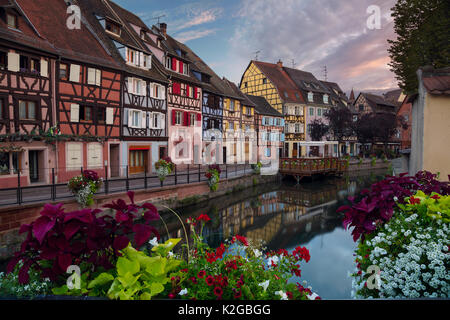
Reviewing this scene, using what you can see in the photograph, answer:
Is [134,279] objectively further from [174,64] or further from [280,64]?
[280,64]

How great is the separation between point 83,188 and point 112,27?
15.2 meters

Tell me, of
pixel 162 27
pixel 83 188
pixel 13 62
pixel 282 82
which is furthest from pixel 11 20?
pixel 282 82

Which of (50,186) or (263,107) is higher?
(263,107)

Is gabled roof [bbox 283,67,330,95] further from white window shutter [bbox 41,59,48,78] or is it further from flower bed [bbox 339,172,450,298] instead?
flower bed [bbox 339,172,450,298]

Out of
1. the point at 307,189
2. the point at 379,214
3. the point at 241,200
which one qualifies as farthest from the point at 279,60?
the point at 379,214

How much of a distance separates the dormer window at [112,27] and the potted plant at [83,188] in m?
14.2

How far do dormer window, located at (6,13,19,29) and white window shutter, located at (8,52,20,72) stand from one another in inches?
64.0

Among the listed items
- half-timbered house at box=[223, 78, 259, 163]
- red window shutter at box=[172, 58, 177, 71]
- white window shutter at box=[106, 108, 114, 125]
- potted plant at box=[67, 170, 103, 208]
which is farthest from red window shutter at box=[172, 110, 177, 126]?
potted plant at box=[67, 170, 103, 208]

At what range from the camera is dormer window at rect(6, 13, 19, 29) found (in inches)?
540

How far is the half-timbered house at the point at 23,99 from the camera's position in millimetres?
13195

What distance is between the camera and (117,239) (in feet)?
6.13

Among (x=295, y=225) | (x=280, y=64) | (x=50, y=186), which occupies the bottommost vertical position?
(x=295, y=225)

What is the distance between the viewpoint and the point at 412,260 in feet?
6.88

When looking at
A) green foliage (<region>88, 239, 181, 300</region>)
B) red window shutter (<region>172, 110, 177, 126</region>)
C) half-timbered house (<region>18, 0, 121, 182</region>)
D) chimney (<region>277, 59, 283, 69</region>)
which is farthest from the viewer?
chimney (<region>277, 59, 283, 69</region>)
